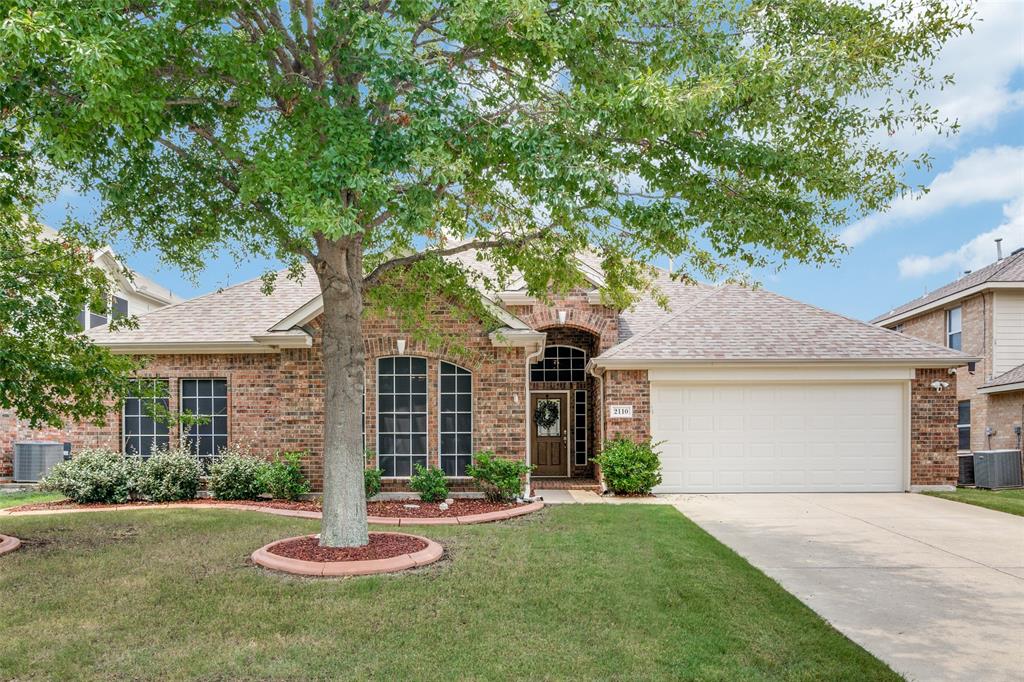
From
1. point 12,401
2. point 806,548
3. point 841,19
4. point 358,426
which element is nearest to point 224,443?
point 12,401

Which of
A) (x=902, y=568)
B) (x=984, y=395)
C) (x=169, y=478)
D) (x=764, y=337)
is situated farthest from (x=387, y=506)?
(x=984, y=395)

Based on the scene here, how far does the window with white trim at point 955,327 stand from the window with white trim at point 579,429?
42.5 feet

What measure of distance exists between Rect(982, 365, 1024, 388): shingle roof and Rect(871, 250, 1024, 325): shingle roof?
2.50 metres

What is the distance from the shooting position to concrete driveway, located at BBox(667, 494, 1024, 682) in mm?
5441

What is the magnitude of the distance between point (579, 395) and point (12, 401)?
11.6 m

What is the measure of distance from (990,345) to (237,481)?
1996 cm

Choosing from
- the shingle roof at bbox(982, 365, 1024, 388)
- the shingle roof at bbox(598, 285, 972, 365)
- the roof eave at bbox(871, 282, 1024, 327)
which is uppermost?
the roof eave at bbox(871, 282, 1024, 327)

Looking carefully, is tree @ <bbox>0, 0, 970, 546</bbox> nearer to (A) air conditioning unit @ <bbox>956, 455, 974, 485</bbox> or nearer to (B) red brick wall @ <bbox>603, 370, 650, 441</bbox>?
(B) red brick wall @ <bbox>603, 370, 650, 441</bbox>

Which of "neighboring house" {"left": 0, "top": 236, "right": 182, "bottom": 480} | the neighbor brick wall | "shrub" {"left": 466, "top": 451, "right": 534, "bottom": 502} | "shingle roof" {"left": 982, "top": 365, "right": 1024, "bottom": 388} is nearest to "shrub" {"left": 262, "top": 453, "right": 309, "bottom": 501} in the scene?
"shrub" {"left": 466, "top": 451, "right": 534, "bottom": 502}

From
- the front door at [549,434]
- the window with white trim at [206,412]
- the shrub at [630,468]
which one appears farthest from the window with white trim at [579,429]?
the window with white trim at [206,412]

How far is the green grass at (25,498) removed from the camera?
43.2 feet

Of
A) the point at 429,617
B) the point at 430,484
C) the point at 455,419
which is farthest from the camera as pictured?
the point at 455,419

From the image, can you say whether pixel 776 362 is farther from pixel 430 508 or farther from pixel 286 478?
pixel 286 478

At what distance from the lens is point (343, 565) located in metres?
7.50
